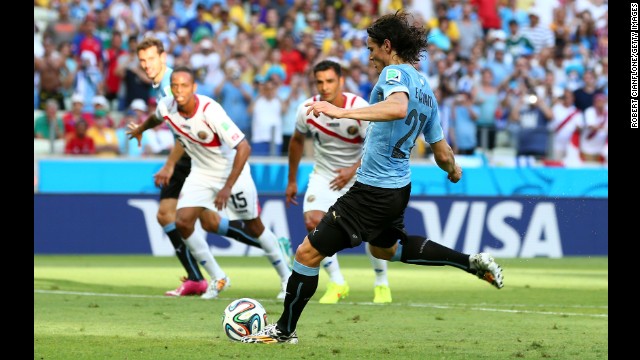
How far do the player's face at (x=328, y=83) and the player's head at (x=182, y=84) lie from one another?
1302 millimetres

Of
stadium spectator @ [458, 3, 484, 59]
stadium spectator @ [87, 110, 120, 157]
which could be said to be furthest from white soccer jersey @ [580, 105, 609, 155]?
stadium spectator @ [87, 110, 120, 157]

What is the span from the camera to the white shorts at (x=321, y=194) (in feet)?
39.8

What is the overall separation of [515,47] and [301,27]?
14.2 feet

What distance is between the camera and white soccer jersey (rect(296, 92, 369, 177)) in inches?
471

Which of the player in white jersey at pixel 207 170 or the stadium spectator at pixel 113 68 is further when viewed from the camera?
the stadium spectator at pixel 113 68

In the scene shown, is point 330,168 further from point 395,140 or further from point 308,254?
point 308,254

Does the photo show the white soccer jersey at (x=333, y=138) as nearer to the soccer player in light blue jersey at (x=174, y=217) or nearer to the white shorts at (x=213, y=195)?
the white shorts at (x=213, y=195)

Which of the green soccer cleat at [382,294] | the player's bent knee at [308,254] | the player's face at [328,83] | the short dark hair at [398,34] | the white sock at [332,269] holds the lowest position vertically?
the green soccer cleat at [382,294]

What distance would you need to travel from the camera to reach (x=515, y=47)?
24.7m

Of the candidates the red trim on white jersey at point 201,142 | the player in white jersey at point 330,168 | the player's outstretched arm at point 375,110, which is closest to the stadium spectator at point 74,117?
the red trim on white jersey at point 201,142

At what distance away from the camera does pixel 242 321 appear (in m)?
8.80
